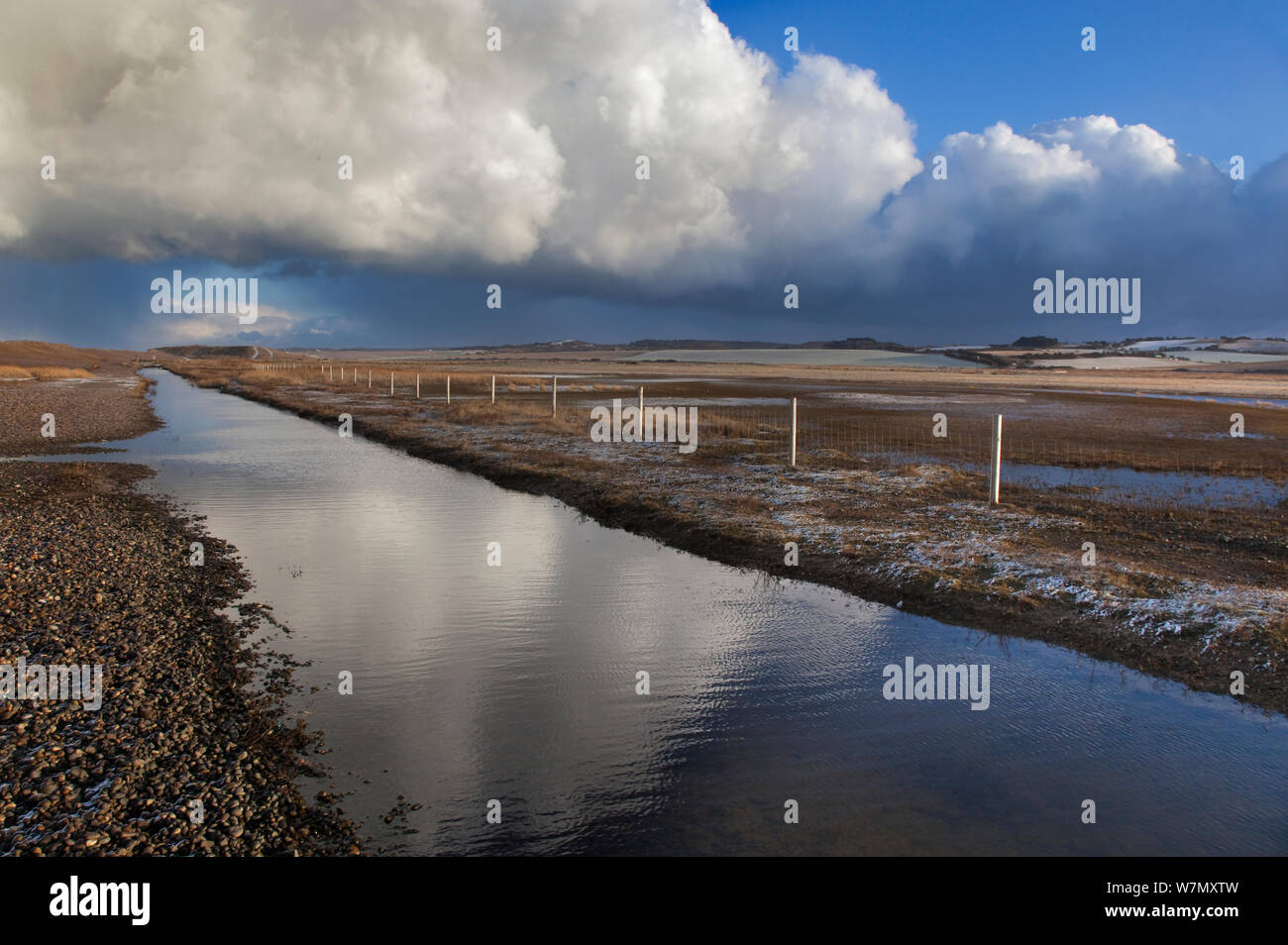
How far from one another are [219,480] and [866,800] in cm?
2137

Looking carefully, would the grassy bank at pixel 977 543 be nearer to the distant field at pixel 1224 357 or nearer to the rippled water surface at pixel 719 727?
the rippled water surface at pixel 719 727

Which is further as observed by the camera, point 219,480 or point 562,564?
point 219,480

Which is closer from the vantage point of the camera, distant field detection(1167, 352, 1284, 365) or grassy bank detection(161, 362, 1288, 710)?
grassy bank detection(161, 362, 1288, 710)

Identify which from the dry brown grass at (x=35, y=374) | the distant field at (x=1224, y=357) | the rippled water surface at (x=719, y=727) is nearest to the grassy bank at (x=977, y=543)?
the rippled water surface at (x=719, y=727)

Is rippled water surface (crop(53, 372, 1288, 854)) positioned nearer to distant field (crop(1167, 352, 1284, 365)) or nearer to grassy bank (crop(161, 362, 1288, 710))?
grassy bank (crop(161, 362, 1288, 710))

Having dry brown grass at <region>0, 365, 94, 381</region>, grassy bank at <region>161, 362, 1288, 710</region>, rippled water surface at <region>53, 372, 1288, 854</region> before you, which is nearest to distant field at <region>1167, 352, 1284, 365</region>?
grassy bank at <region>161, 362, 1288, 710</region>

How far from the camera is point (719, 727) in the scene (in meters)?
8.18

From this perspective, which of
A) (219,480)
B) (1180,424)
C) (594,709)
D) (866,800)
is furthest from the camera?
(1180,424)

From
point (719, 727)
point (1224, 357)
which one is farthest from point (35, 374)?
point (1224, 357)

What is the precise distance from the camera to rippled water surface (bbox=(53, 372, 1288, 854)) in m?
6.41

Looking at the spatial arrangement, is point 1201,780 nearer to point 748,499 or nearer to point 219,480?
point 748,499

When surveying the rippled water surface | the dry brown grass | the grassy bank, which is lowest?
the rippled water surface
